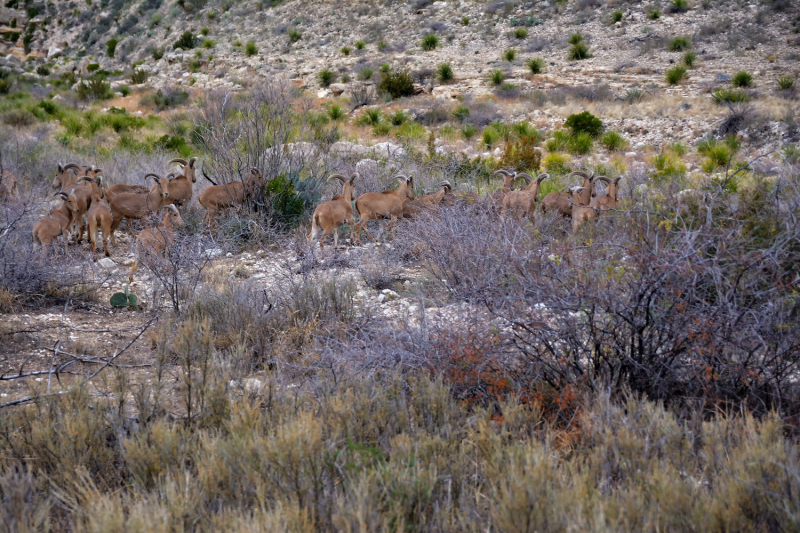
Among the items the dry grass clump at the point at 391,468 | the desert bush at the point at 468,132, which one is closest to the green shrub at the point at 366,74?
the desert bush at the point at 468,132

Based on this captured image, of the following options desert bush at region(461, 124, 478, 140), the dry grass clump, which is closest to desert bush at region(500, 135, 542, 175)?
desert bush at region(461, 124, 478, 140)

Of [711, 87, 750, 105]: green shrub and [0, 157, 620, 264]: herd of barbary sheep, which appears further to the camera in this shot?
[711, 87, 750, 105]: green shrub

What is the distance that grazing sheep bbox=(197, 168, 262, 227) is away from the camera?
27.9 ft

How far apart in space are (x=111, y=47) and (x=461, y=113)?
30662 mm

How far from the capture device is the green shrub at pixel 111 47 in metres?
38.1

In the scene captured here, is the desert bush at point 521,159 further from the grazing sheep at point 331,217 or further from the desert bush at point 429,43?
the desert bush at point 429,43

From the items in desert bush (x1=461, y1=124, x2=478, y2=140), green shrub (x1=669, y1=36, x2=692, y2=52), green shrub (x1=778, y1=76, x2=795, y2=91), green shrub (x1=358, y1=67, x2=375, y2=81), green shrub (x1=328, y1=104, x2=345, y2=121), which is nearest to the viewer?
desert bush (x1=461, y1=124, x2=478, y2=140)

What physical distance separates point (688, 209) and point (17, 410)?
6.26 meters

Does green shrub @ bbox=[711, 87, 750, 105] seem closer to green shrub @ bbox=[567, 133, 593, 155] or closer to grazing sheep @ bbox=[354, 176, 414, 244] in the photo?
green shrub @ bbox=[567, 133, 593, 155]

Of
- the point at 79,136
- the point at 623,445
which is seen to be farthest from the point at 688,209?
the point at 79,136

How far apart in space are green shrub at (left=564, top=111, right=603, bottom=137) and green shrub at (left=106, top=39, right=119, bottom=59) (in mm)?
33786

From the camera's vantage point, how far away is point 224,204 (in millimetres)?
8641

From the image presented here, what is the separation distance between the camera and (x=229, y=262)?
7.77 metres

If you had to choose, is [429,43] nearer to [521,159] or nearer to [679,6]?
[679,6]
